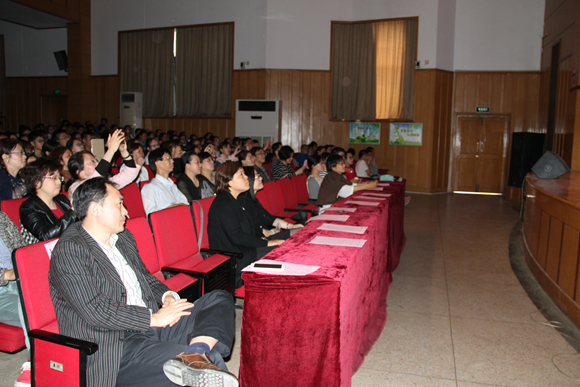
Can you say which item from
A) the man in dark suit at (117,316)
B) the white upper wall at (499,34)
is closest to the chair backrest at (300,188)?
the man in dark suit at (117,316)

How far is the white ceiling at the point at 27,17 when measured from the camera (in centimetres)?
1060

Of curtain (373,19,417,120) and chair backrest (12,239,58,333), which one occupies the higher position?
curtain (373,19,417,120)

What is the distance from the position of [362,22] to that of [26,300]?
10.4m

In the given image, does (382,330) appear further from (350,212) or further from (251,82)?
(251,82)

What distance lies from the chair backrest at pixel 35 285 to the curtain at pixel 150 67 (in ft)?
35.1

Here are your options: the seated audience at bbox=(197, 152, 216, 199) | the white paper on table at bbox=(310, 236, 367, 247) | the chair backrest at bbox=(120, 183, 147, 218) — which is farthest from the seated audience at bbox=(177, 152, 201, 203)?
the white paper on table at bbox=(310, 236, 367, 247)

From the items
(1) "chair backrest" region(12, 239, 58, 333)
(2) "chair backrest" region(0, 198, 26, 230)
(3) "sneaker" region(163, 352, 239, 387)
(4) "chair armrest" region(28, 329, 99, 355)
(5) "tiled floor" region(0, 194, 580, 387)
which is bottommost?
(5) "tiled floor" region(0, 194, 580, 387)

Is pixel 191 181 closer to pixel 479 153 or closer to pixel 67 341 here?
pixel 67 341

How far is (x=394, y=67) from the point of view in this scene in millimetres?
10398

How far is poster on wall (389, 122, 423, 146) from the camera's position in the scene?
34.3 feet

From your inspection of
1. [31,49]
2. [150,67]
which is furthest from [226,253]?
[31,49]

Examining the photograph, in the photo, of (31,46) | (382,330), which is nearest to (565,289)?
(382,330)

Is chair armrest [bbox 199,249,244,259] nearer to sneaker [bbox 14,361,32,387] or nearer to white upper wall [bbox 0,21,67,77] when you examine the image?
sneaker [bbox 14,361,32,387]

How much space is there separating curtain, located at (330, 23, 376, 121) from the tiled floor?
6.24 metres
